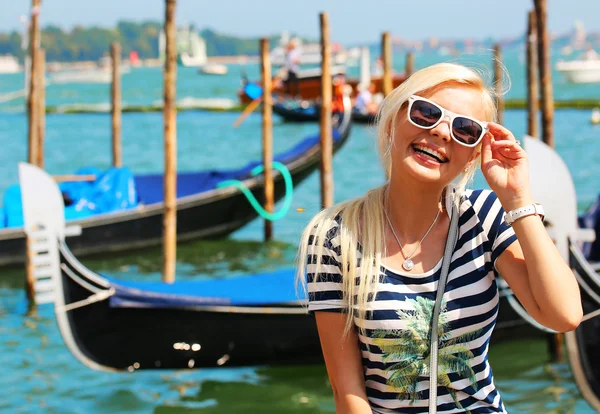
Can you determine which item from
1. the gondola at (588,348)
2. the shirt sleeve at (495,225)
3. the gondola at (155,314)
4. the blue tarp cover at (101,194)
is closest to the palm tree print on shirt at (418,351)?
the shirt sleeve at (495,225)

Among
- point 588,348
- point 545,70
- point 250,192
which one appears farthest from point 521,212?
point 250,192

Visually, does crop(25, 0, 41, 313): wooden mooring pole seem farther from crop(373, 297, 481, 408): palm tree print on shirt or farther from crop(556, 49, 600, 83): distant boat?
crop(556, 49, 600, 83): distant boat

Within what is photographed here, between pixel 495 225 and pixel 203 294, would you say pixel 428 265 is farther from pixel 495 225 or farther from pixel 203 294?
pixel 203 294

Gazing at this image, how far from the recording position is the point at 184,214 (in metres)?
8.85

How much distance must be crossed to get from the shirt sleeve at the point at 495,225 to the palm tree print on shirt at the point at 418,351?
119mm

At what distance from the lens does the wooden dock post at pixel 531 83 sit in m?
7.04

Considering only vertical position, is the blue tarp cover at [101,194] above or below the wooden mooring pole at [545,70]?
below

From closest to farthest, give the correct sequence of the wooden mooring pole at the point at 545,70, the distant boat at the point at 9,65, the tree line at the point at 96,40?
1. the wooden mooring pole at the point at 545,70
2. the distant boat at the point at 9,65
3. the tree line at the point at 96,40

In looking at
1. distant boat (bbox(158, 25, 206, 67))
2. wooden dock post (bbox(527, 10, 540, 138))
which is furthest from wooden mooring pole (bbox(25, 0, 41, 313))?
distant boat (bbox(158, 25, 206, 67))

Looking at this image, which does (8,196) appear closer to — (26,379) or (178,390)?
(26,379)

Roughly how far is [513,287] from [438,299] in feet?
0.41

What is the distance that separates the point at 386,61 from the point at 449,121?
851 centimetres

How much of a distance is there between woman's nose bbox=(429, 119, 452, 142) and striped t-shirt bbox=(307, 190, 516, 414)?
0.46 feet

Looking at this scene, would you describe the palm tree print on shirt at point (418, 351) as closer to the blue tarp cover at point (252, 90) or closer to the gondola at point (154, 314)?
the gondola at point (154, 314)
